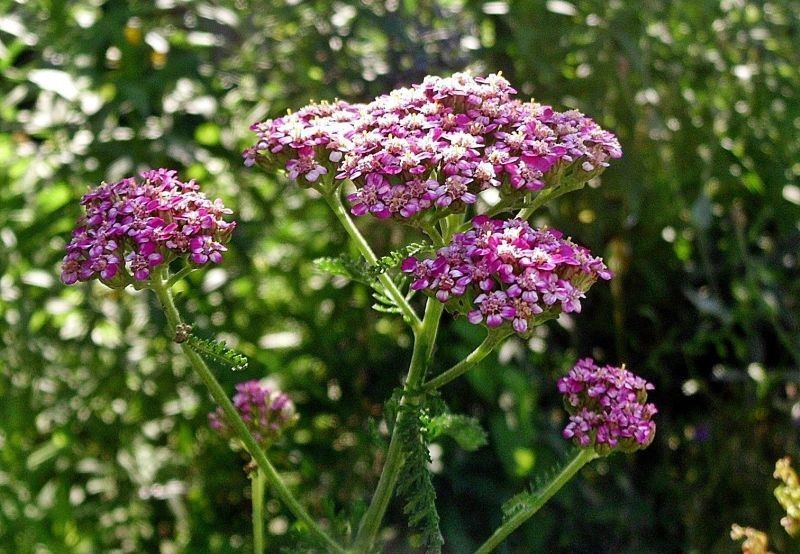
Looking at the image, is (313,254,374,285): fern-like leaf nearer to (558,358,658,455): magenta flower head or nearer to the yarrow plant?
the yarrow plant

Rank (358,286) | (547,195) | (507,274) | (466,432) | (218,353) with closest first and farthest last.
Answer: (507,274) < (218,353) < (547,195) < (466,432) < (358,286)

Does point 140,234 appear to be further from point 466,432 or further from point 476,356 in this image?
point 466,432

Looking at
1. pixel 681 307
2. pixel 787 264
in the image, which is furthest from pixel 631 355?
pixel 787 264

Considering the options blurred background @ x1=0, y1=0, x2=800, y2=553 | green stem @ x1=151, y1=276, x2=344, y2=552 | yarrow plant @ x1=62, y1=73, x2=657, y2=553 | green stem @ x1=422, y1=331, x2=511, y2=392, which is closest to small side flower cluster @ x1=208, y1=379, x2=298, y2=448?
yarrow plant @ x1=62, y1=73, x2=657, y2=553

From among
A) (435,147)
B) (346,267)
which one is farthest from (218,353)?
(435,147)

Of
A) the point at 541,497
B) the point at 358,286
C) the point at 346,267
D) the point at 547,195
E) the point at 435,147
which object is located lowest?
the point at 358,286
